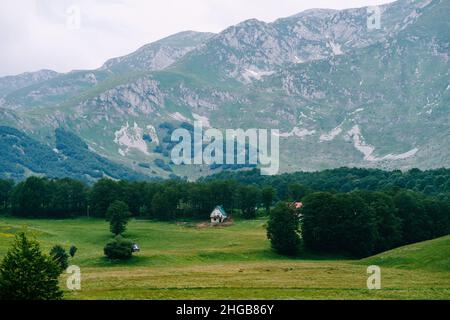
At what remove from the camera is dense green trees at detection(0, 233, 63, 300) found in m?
38.8

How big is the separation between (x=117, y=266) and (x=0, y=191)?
93994 mm

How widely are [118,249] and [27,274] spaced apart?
48256 millimetres

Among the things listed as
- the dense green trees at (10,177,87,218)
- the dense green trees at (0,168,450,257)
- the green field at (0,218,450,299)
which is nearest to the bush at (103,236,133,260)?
the green field at (0,218,450,299)

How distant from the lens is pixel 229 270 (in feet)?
237

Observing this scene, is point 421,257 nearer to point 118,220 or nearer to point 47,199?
point 118,220

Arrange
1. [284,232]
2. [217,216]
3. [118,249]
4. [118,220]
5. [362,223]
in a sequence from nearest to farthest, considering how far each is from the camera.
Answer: [118,249], [284,232], [362,223], [118,220], [217,216]

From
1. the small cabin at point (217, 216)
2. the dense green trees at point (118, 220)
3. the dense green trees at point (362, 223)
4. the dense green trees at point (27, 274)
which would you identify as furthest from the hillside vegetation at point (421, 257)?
the small cabin at point (217, 216)

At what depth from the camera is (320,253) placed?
102 metres

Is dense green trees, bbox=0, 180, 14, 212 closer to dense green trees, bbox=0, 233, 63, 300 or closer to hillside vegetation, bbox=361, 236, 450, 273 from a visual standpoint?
hillside vegetation, bbox=361, 236, 450, 273

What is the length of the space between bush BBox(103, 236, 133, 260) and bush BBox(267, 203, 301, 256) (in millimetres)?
29220

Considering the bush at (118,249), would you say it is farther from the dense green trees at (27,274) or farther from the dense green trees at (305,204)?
the dense green trees at (27,274)

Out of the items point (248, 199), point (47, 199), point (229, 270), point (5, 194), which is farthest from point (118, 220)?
point (5, 194)

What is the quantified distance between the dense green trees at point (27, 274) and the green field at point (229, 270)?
1644 mm
